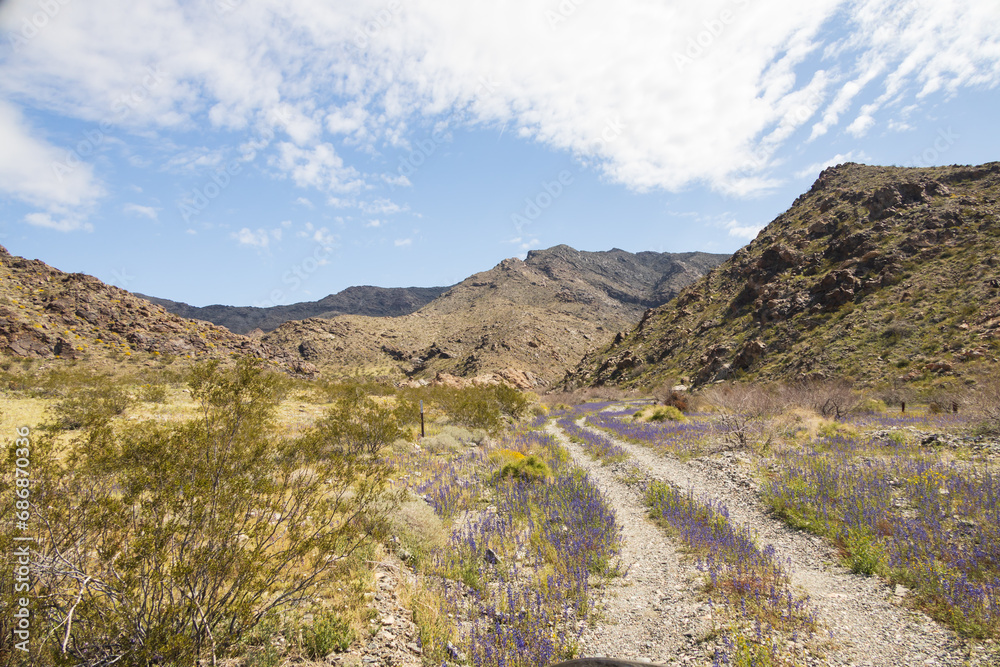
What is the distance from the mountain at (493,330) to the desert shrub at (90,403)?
49.9 m

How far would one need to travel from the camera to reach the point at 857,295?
110 feet

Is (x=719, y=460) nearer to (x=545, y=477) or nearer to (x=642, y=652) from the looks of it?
(x=545, y=477)

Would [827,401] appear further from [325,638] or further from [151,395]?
[151,395]

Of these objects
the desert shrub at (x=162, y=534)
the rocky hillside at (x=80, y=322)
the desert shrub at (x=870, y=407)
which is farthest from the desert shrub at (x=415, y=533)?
the rocky hillside at (x=80, y=322)

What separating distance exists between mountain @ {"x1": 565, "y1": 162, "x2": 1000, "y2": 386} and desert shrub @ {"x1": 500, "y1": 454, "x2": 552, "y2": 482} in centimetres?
2178

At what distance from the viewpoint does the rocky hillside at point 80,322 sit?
33.1 metres

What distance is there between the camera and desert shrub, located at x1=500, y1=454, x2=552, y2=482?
431 inches

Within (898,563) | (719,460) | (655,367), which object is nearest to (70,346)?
(719,460)

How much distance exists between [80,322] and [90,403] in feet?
110

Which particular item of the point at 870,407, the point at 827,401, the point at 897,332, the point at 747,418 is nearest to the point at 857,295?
the point at 897,332

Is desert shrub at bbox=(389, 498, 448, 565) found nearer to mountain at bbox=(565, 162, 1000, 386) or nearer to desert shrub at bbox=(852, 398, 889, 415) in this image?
desert shrub at bbox=(852, 398, 889, 415)

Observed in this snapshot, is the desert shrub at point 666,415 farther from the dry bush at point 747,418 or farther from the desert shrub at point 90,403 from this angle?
the desert shrub at point 90,403

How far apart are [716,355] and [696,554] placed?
39.4 metres
